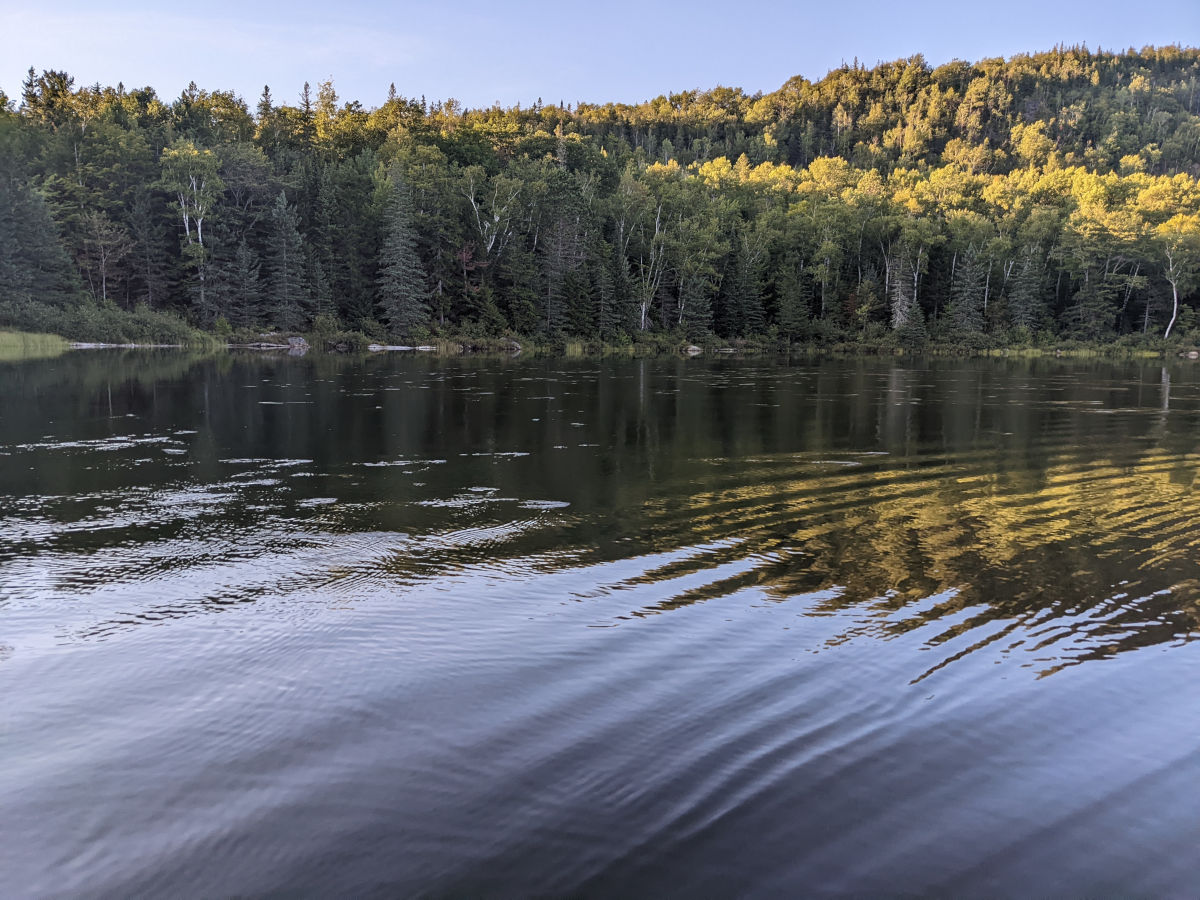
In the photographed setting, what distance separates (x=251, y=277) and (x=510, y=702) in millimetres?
70198

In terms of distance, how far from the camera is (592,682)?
5809 mm

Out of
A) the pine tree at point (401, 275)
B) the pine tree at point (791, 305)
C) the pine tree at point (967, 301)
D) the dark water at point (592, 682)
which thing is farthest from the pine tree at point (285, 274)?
the pine tree at point (967, 301)

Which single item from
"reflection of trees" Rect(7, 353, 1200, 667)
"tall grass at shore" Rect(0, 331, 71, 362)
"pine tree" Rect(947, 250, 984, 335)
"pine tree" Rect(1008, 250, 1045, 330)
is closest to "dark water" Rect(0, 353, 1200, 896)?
"reflection of trees" Rect(7, 353, 1200, 667)

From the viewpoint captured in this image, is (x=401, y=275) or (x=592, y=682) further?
(x=401, y=275)

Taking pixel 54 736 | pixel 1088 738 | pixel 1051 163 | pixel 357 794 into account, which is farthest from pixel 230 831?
pixel 1051 163

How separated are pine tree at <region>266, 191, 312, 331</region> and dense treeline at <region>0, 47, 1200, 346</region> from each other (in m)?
0.20

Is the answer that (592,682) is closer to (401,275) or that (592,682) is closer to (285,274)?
(401,275)

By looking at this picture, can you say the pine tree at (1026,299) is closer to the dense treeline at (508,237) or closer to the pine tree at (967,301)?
the dense treeline at (508,237)

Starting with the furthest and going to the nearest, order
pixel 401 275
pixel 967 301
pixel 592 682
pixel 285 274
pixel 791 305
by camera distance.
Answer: pixel 791 305, pixel 967 301, pixel 401 275, pixel 285 274, pixel 592 682

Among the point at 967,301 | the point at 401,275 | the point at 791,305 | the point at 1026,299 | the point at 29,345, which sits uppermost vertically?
the point at 1026,299

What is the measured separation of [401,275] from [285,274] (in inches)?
362

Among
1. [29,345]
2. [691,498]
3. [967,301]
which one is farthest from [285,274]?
[967,301]

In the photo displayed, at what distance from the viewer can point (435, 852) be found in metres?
3.93

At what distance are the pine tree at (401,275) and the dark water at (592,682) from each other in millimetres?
58459
